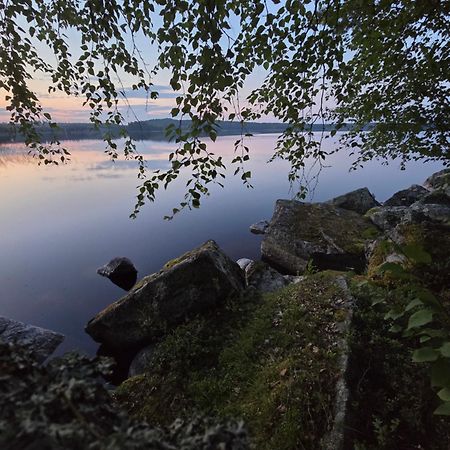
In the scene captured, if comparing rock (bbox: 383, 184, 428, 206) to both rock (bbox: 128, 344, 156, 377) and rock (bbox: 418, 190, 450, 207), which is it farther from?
rock (bbox: 128, 344, 156, 377)

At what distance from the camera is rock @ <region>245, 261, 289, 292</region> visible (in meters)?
9.09

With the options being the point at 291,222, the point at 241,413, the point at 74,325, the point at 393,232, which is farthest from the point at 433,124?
the point at 74,325

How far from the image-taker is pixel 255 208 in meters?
29.0

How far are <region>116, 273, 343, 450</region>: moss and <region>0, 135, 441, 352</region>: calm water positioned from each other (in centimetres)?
294

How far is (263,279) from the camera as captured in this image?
9.36 metres

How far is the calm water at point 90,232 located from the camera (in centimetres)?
1348

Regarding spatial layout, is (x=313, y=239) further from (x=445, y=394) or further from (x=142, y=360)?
(x=445, y=394)

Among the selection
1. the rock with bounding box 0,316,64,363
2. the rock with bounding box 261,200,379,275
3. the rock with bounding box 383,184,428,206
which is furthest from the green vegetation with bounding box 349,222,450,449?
the rock with bounding box 383,184,428,206

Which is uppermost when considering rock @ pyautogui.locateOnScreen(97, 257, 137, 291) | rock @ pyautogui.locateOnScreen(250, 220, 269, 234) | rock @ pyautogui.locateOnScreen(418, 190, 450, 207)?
rock @ pyautogui.locateOnScreen(418, 190, 450, 207)

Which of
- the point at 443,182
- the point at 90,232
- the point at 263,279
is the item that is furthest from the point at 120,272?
the point at 443,182

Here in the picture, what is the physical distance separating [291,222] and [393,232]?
6.78m

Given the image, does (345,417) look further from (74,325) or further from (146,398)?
(74,325)

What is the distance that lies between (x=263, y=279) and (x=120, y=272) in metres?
9.61

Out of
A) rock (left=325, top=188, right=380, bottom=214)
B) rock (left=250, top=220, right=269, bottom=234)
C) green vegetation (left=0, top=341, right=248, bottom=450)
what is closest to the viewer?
green vegetation (left=0, top=341, right=248, bottom=450)
